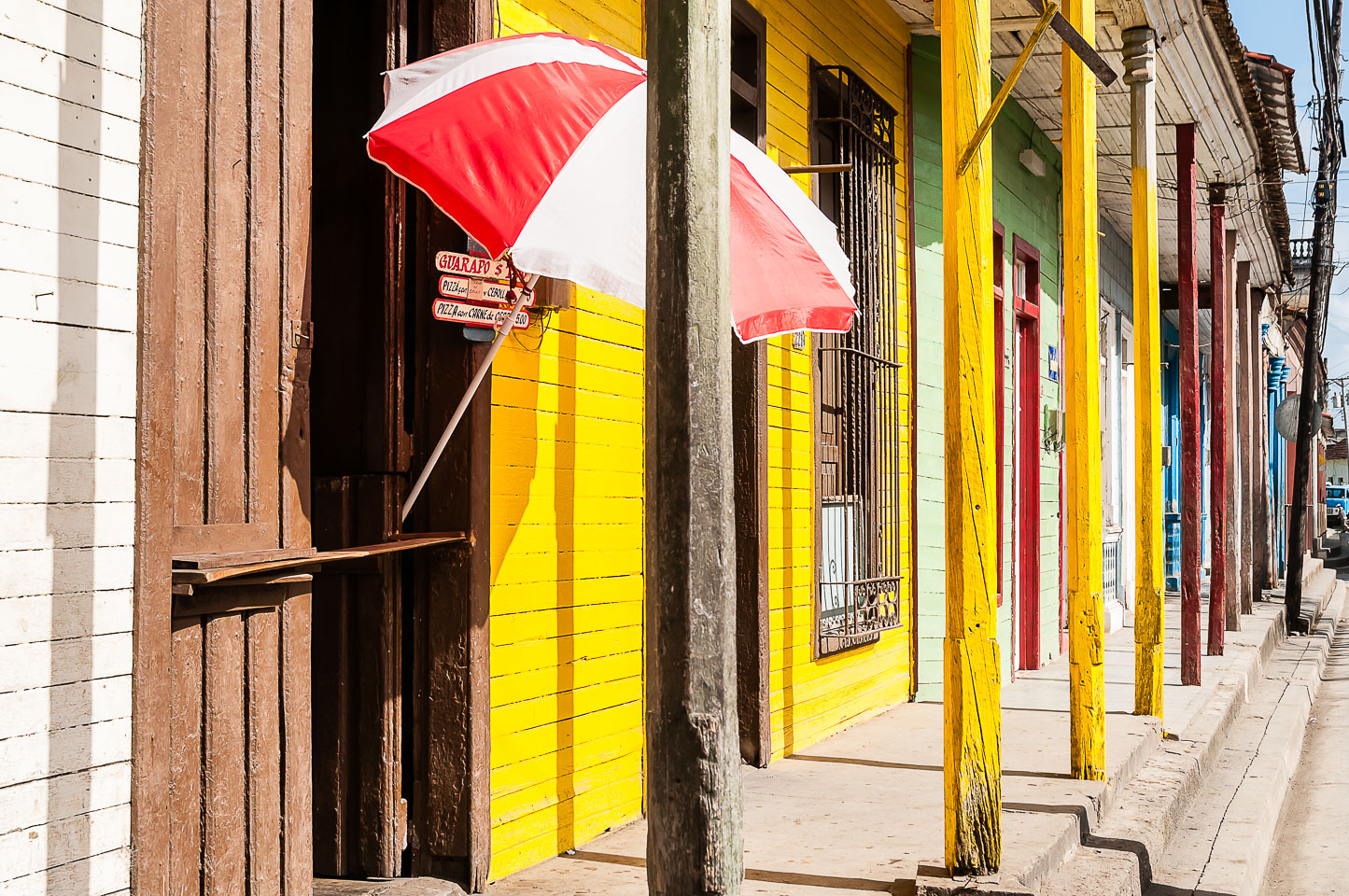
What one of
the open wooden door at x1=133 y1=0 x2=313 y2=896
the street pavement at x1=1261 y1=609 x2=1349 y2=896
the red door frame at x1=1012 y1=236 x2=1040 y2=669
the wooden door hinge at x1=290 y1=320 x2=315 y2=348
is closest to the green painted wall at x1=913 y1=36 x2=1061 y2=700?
the red door frame at x1=1012 y1=236 x2=1040 y2=669

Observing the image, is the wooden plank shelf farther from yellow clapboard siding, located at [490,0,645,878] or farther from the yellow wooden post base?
the yellow wooden post base

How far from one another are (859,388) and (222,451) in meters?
5.26

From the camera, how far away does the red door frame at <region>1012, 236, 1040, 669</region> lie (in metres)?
11.3

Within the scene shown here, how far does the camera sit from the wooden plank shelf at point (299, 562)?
3.15m

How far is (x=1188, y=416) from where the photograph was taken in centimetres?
1114

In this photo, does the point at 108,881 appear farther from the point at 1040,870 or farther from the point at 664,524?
the point at 1040,870

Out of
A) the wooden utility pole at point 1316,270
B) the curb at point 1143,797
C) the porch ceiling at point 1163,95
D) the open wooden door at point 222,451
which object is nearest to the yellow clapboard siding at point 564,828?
the open wooden door at point 222,451

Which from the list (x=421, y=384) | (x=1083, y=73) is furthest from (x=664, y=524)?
(x=1083, y=73)

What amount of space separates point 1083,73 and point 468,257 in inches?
137

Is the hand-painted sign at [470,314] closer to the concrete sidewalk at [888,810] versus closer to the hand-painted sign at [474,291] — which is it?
the hand-painted sign at [474,291]

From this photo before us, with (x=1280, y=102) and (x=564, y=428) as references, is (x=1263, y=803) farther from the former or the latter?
(x=1280, y=102)

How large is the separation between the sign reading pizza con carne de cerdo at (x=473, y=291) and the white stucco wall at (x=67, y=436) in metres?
1.40

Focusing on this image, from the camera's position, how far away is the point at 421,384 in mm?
4430

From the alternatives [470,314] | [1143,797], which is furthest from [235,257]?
[1143,797]
